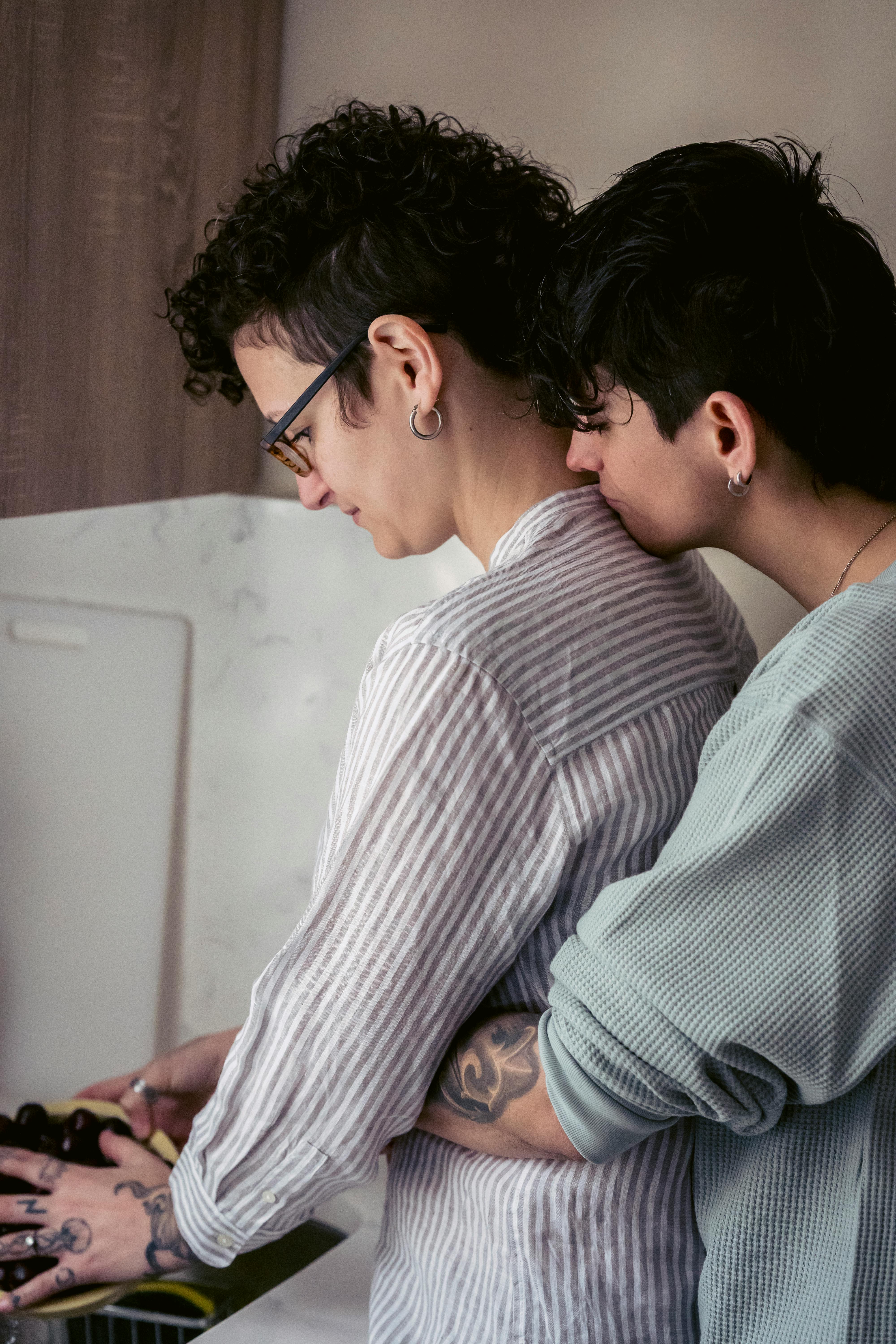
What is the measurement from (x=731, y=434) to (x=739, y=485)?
0.11 ft

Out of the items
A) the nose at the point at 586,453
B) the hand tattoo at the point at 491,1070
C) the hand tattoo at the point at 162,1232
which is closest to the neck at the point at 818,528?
the nose at the point at 586,453

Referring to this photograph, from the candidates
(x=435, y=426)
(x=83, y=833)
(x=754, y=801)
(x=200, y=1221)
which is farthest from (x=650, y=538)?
(x=83, y=833)

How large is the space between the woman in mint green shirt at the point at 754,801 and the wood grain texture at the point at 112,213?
1.87 feet

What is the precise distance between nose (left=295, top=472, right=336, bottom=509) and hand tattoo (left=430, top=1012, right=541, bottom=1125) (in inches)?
17.4

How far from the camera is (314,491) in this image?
903 mm

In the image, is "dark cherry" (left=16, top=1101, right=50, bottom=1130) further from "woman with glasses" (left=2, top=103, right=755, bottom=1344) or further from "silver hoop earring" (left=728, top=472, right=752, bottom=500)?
"silver hoop earring" (left=728, top=472, right=752, bottom=500)

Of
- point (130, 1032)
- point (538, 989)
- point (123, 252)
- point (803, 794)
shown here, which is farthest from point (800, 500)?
point (130, 1032)

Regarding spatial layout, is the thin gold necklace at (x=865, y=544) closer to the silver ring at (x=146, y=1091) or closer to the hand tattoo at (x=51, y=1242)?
the hand tattoo at (x=51, y=1242)

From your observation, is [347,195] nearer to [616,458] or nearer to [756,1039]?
[616,458]

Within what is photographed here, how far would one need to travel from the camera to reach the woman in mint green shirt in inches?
20.5

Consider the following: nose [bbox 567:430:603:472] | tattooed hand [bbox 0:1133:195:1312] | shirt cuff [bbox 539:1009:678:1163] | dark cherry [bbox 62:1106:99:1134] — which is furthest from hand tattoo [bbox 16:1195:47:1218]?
nose [bbox 567:430:603:472]

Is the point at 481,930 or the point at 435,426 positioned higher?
the point at 435,426

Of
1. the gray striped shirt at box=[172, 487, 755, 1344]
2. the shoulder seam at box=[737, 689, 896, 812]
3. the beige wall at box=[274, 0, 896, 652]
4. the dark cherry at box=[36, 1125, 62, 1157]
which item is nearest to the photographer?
the shoulder seam at box=[737, 689, 896, 812]

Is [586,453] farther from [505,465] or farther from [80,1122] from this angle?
[80,1122]
